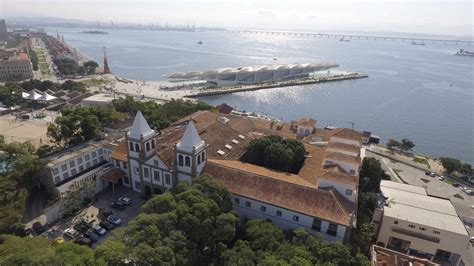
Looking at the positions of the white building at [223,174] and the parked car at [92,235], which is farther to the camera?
the parked car at [92,235]

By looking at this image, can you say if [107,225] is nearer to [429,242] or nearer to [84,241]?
[84,241]

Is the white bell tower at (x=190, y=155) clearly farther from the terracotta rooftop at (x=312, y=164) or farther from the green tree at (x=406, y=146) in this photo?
the green tree at (x=406, y=146)

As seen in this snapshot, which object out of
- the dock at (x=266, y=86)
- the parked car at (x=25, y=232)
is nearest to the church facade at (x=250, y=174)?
the parked car at (x=25, y=232)

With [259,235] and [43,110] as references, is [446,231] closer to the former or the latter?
[259,235]

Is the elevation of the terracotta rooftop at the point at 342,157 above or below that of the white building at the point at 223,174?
above

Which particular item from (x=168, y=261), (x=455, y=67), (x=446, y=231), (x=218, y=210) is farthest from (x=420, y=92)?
(x=168, y=261)

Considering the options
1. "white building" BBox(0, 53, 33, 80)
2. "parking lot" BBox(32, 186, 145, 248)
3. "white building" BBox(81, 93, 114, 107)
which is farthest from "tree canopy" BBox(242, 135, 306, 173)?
"white building" BBox(0, 53, 33, 80)
